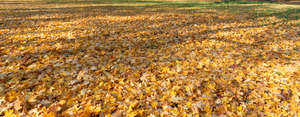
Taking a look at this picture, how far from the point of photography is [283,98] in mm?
3217

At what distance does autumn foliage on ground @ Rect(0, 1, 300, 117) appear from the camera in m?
2.92

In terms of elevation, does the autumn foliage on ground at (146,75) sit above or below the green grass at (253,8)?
below

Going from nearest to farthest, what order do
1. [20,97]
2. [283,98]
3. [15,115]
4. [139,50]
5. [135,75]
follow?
[15,115]
[20,97]
[283,98]
[135,75]
[139,50]

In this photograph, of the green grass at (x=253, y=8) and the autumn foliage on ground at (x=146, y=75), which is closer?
the autumn foliage on ground at (x=146, y=75)

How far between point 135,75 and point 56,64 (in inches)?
85.6

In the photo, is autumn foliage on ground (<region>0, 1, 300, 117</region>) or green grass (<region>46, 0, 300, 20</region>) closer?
autumn foliage on ground (<region>0, 1, 300, 117</region>)

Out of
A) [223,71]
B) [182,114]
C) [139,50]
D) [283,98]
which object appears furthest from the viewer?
[139,50]

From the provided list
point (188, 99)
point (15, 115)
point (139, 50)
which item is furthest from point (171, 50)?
point (15, 115)

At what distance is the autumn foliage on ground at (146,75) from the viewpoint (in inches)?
115

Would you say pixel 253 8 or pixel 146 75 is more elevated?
pixel 253 8

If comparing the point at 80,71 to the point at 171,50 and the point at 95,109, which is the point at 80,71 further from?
the point at 171,50

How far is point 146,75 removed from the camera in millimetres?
3977

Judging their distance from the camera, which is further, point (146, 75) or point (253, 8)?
point (253, 8)

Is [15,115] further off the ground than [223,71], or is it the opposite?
[223,71]
